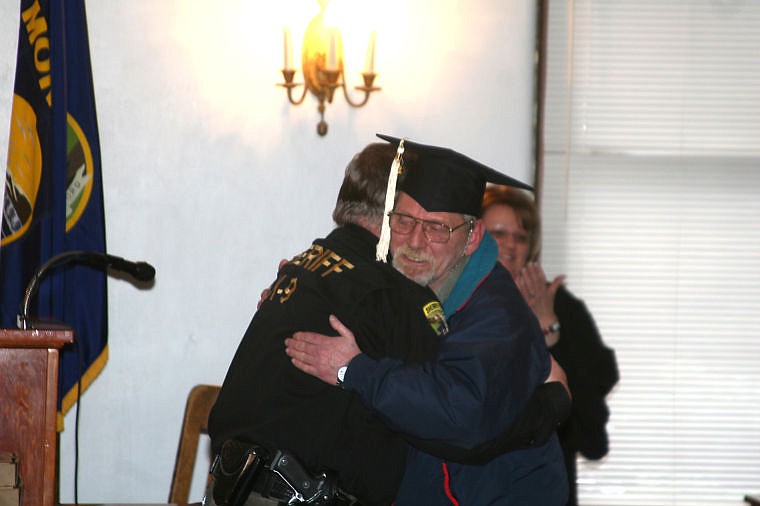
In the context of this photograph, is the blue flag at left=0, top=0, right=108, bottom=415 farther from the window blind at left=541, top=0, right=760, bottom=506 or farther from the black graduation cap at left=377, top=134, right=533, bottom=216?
the window blind at left=541, top=0, right=760, bottom=506

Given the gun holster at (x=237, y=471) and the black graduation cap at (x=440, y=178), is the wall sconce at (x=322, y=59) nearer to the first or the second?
the black graduation cap at (x=440, y=178)

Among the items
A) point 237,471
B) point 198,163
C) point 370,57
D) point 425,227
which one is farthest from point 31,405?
point 370,57

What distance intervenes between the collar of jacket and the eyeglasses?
3.6 inches

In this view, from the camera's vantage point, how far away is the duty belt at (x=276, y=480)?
7.04 feet

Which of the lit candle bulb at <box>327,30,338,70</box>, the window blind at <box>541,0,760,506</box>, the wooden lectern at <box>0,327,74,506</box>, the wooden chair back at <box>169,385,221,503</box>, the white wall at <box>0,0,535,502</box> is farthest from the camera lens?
the window blind at <box>541,0,760,506</box>

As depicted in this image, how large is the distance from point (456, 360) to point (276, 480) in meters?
0.47

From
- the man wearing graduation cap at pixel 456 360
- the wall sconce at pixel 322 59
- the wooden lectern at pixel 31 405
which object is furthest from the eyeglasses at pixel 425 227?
the wall sconce at pixel 322 59

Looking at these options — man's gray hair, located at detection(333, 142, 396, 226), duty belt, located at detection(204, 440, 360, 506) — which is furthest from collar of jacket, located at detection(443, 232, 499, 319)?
duty belt, located at detection(204, 440, 360, 506)

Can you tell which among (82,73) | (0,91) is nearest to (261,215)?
(82,73)

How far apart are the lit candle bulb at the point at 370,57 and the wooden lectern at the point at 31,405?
1730mm

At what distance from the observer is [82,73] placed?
3.73 meters

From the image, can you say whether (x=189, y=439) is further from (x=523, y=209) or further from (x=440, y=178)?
(x=440, y=178)

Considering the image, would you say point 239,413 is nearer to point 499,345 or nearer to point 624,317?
point 499,345

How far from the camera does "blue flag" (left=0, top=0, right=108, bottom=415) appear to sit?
11.8 ft
